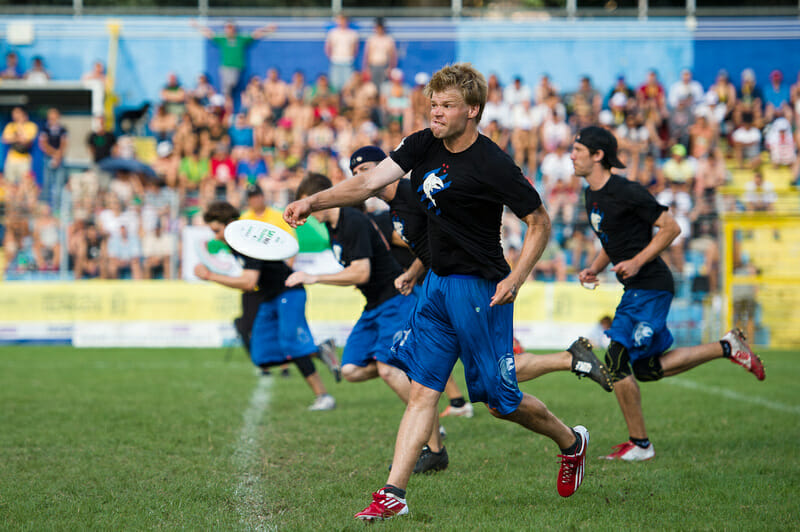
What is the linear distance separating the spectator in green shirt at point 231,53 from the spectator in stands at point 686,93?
11.9 meters

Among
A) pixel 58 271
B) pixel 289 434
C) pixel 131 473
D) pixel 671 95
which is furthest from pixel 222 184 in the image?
pixel 131 473

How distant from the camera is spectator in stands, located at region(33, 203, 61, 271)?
1706cm

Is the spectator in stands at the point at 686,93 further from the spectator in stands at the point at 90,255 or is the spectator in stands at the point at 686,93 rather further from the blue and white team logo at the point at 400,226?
the blue and white team logo at the point at 400,226

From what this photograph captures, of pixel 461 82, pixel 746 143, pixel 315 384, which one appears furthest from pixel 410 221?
pixel 746 143

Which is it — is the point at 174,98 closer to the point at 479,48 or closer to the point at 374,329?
the point at 479,48

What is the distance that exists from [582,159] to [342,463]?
2.82 m

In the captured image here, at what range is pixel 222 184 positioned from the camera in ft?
63.8

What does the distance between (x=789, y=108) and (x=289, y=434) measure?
18.7 metres

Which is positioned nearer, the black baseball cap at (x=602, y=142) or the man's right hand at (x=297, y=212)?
the man's right hand at (x=297, y=212)

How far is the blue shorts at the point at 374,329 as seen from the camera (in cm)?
678

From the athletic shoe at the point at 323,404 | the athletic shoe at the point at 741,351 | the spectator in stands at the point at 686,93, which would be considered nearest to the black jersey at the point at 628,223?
the athletic shoe at the point at 741,351

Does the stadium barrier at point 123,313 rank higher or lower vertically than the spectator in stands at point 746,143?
lower

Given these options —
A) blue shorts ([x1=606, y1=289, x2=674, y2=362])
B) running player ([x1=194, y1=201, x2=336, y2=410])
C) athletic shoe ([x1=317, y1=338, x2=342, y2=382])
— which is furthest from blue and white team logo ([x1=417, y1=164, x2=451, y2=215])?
athletic shoe ([x1=317, y1=338, x2=342, y2=382])

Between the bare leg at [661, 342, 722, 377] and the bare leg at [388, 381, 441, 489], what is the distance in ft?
8.54
